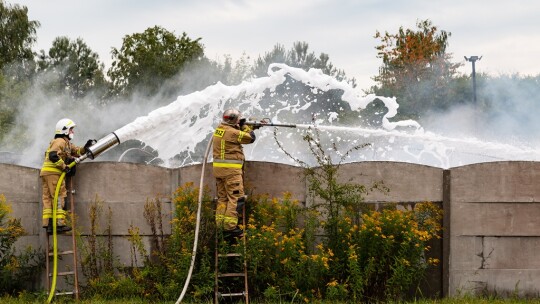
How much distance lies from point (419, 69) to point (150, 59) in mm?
12822

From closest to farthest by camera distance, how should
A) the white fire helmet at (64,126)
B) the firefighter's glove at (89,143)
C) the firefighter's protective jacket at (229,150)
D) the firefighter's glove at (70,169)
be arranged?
the firefighter's protective jacket at (229,150)
the firefighter's glove at (70,169)
the white fire helmet at (64,126)
the firefighter's glove at (89,143)

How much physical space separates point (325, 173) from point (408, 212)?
1146 mm

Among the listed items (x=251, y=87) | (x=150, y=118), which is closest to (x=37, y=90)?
(x=251, y=87)

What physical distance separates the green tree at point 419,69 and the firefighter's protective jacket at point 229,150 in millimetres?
29810

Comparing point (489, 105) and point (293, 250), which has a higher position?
point (489, 105)

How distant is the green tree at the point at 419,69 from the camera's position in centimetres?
4025

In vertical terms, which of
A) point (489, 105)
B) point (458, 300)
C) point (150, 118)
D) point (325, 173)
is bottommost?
point (458, 300)

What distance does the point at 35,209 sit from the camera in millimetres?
11234

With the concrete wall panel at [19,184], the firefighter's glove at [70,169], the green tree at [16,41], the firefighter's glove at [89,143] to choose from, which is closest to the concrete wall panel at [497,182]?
the firefighter's glove at [89,143]

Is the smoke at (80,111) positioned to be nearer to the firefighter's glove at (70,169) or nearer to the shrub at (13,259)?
the shrub at (13,259)

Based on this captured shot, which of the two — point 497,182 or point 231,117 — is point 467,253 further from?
point 231,117

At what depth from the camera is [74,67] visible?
5116 cm

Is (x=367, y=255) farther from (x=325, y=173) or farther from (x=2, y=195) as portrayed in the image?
(x=2, y=195)

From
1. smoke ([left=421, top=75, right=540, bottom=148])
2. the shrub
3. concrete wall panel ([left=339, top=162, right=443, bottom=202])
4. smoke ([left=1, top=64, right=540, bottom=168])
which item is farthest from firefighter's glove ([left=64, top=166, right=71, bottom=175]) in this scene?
smoke ([left=421, top=75, right=540, bottom=148])
